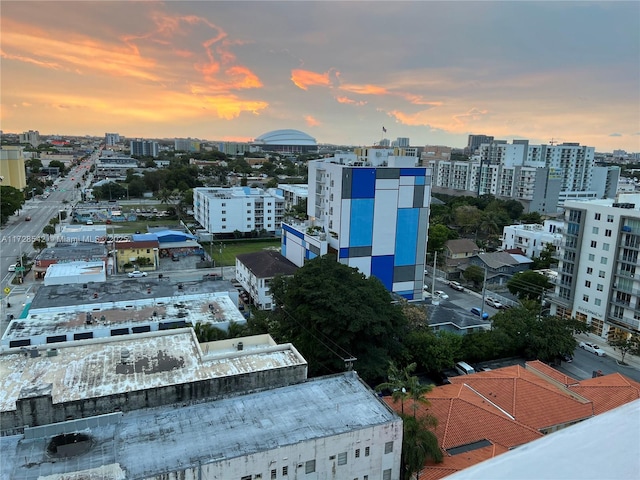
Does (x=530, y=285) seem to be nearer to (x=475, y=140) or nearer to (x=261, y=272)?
(x=261, y=272)

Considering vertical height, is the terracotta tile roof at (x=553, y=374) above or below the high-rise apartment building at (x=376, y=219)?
below

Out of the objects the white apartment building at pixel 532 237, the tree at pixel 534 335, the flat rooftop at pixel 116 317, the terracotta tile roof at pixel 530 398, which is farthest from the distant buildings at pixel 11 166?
the terracotta tile roof at pixel 530 398

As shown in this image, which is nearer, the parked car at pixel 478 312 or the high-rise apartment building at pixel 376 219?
the parked car at pixel 478 312

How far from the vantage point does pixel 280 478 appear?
9.50 m

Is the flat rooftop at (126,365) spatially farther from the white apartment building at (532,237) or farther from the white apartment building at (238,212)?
the white apartment building at (238,212)

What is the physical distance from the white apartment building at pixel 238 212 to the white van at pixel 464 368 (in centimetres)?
2898

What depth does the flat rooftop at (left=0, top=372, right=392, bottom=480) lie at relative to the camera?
894 cm

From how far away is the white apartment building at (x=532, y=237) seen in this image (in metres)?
34.8

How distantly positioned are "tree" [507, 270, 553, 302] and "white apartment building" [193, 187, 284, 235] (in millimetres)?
24606

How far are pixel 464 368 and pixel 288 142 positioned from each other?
497 feet

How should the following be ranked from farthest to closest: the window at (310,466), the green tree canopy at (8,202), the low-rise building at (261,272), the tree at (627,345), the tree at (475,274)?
the green tree canopy at (8,202) < the tree at (475,274) < the low-rise building at (261,272) < the tree at (627,345) < the window at (310,466)

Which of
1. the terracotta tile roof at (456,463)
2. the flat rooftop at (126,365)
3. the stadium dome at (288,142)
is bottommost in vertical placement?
the terracotta tile roof at (456,463)

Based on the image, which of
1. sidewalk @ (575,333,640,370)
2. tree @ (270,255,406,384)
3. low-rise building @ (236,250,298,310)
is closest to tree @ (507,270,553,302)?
sidewalk @ (575,333,640,370)

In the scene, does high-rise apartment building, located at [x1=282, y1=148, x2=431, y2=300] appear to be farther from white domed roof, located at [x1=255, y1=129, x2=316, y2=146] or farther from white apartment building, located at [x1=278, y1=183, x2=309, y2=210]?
white domed roof, located at [x1=255, y1=129, x2=316, y2=146]
